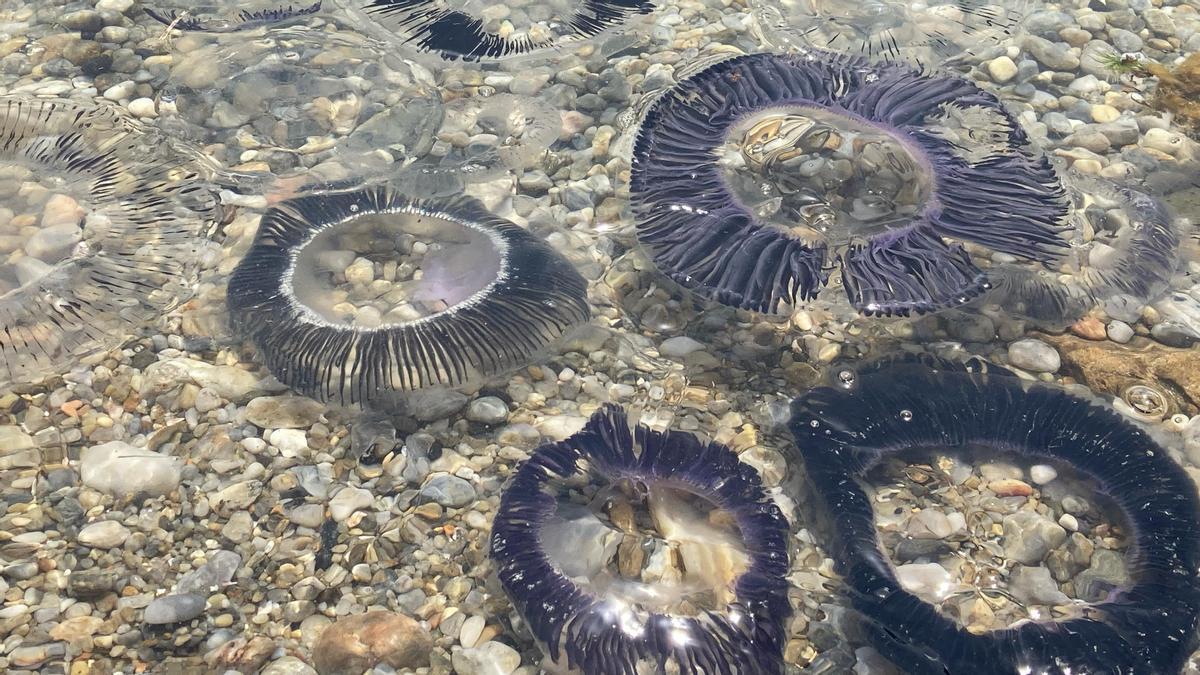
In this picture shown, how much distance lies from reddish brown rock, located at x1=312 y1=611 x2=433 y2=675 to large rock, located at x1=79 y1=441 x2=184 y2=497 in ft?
3.26

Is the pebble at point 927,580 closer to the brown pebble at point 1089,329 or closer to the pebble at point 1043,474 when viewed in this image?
the pebble at point 1043,474

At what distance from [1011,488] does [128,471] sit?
11.1 feet

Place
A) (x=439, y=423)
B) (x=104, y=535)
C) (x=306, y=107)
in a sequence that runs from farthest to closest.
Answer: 1. (x=306, y=107)
2. (x=439, y=423)
3. (x=104, y=535)

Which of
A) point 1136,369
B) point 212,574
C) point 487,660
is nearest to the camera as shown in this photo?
point 487,660

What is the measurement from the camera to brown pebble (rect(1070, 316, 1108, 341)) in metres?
4.61

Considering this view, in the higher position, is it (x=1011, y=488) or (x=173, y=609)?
(x=1011, y=488)

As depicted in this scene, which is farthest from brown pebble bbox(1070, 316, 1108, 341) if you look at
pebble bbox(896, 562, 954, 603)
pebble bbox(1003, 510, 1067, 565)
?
pebble bbox(896, 562, 954, 603)

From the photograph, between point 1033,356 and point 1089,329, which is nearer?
point 1033,356

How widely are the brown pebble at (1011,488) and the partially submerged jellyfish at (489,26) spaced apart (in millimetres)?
3500

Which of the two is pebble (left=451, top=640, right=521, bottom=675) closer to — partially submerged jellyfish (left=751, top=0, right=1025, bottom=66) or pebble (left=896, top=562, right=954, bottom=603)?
pebble (left=896, top=562, right=954, bottom=603)

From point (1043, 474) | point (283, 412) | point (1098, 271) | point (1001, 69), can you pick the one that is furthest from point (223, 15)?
point (1043, 474)

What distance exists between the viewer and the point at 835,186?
4785 mm

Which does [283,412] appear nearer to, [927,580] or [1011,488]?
[927,580]

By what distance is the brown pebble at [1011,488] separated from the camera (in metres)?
3.94
